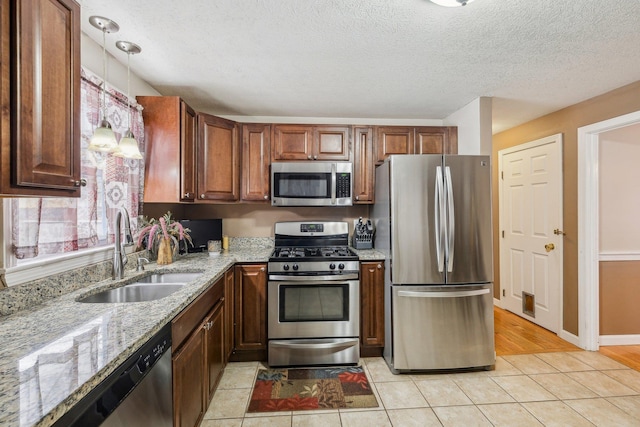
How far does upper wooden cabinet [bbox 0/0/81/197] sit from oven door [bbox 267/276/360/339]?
170 cm

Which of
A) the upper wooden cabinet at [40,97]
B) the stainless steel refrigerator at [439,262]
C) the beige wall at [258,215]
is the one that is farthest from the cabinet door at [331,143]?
the upper wooden cabinet at [40,97]

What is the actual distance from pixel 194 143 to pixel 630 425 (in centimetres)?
365

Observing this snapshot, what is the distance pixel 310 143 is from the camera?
10.2 ft

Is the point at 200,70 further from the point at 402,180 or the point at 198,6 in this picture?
the point at 402,180

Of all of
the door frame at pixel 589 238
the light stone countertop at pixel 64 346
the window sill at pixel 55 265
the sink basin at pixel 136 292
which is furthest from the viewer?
the door frame at pixel 589 238

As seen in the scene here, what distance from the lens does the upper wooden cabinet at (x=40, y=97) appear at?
99 centimetres

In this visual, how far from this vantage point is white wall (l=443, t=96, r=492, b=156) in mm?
2787

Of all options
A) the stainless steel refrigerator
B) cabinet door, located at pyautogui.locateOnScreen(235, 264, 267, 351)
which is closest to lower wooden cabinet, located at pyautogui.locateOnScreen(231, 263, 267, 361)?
cabinet door, located at pyautogui.locateOnScreen(235, 264, 267, 351)

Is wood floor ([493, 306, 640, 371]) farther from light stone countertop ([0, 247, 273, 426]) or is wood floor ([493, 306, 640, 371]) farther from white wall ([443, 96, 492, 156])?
light stone countertop ([0, 247, 273, 426])

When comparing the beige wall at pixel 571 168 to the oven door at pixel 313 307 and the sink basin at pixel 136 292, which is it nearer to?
the oven door at pixel 313 307

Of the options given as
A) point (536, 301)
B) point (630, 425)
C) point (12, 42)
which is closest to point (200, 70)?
point (12, 42)

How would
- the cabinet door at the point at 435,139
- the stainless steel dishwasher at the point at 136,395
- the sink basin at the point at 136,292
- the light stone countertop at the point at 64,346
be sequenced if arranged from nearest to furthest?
the light stone countertop at the point at 64,346 < the stainless steel dishwasher at the point at 136,395 < the sink basin at the point at 136,292 < the cabinet door at the point at 435,139

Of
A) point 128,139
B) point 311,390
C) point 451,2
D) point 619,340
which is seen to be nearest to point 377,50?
point 451,2

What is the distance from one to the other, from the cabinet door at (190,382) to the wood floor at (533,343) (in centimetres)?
258
